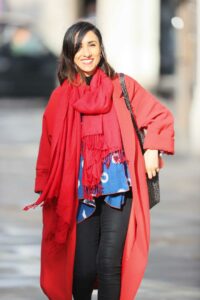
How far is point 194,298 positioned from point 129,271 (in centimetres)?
159

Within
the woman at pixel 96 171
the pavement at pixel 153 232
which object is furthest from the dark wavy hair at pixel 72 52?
the pavement at pixel 153 232

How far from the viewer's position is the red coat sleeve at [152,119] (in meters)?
6.71

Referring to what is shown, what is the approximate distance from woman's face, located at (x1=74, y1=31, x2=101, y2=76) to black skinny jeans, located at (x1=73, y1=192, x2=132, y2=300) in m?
0.62

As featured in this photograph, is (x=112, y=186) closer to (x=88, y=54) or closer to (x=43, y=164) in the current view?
(x=43, y=164)

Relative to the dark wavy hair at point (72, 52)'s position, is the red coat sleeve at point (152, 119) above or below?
below

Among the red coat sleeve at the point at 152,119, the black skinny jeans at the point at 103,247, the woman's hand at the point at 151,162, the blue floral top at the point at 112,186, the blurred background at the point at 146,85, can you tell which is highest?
the red coat sleeve at the point at 152,119

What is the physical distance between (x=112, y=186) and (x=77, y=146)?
25cm

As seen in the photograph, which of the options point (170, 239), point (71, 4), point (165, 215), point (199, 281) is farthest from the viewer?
point (71, 4)

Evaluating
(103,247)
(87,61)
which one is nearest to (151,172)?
(103,247)

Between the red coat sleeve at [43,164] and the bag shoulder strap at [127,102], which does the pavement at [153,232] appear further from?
the bag shoulder strap at [127,102]

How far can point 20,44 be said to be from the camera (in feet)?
87.2

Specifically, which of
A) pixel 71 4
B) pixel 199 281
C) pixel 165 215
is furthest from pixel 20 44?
pixel 199 281

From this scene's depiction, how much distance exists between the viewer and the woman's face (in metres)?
6.75

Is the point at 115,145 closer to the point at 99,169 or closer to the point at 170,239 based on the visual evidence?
the point at 99,169
